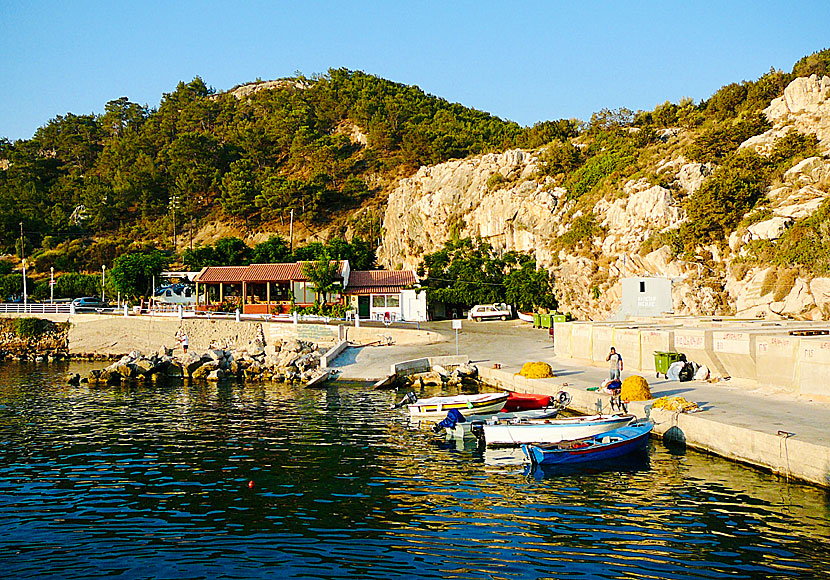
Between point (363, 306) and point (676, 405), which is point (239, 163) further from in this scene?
point (676, 405)

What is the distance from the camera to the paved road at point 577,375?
18125mm

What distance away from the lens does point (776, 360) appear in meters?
22.7

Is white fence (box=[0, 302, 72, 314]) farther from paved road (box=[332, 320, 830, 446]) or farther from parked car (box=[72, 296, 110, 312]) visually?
paved road (box=[332, 320, 830, 446])

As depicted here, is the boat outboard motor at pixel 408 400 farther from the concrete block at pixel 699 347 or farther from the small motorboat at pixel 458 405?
the concrete block at pixel 699 347

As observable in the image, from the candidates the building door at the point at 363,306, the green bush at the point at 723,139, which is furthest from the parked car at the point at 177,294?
the green bush at the point at 723,139

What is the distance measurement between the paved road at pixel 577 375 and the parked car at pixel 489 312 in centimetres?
129

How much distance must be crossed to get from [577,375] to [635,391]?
666 cm

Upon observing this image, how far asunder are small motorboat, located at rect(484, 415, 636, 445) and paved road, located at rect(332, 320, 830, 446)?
287cm

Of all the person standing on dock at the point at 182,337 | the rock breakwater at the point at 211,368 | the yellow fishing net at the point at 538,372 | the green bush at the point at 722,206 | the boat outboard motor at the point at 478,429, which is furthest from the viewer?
the green bush at the point at 722,206

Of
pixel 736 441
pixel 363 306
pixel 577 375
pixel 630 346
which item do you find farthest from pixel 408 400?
pixel 363 306

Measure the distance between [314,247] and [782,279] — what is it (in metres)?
49.2

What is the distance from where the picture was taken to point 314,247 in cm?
7800

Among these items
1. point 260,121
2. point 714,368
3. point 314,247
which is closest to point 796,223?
point 714,368

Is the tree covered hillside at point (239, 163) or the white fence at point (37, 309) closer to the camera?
the white fence at point (37, 309)
